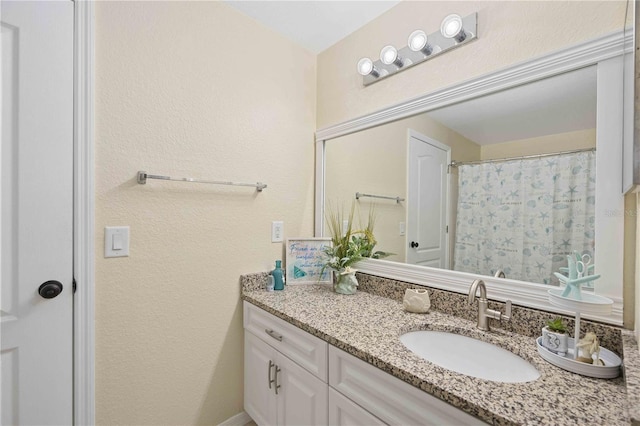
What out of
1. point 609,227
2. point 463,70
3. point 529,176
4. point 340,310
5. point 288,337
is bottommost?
point 288,337

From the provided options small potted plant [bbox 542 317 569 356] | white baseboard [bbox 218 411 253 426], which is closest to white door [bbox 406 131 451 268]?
small potted plant [bbox 542 317 569 356]

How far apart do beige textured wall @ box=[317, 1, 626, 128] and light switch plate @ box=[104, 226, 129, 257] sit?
1.27 meters

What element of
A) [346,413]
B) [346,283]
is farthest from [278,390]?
[346,283]

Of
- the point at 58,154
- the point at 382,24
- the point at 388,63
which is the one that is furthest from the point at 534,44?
the point at 58,154

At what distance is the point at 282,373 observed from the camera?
130 centimetres

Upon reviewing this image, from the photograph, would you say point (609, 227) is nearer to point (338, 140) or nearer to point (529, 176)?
point (529, 176)

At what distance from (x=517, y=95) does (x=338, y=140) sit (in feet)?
3.17

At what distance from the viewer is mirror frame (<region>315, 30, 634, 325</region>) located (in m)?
0.93

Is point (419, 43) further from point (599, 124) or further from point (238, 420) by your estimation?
point (238, 420)

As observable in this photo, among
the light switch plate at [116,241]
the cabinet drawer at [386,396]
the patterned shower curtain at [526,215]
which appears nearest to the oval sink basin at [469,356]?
the cabinet drawer at [386,396]

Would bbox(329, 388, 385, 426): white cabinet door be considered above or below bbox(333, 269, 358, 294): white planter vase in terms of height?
below

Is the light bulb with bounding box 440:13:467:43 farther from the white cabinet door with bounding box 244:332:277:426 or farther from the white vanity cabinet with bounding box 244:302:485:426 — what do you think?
the white cabinet door with bounding box 244:332:277:426

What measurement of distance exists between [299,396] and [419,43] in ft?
5.37

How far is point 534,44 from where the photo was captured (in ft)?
3.63
